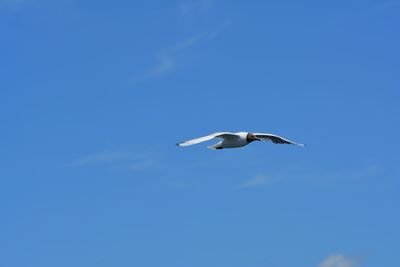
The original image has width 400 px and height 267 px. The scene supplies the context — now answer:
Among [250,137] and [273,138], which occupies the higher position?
[273,138]

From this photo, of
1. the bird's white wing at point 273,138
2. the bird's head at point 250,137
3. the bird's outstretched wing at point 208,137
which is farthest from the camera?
the bird's white wing at point 273,138

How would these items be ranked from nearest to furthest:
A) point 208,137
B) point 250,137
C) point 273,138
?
point 208,137, point 250,137, point 273,138

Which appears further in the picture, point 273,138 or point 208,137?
point 273,138

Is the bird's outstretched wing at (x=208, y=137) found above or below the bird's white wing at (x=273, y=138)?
below

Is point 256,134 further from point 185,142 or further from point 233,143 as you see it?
point 185,142

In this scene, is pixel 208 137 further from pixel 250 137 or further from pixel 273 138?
pixel 273 138

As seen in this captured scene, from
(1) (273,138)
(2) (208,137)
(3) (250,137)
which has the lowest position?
(2) (208,137)

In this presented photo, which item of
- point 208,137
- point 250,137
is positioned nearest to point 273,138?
point 250,137

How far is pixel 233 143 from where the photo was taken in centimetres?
10819

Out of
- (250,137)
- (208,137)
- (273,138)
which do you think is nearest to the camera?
(208,137)

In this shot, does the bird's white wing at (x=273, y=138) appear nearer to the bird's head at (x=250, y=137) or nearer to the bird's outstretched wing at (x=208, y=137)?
the bird's head at (x=250, y=137)

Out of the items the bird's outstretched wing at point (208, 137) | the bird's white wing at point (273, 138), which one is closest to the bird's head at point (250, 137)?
the bird's outstretched wing at point (208, 137)

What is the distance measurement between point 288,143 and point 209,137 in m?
13.6

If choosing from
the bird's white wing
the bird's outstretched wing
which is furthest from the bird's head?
the bird's white wing
